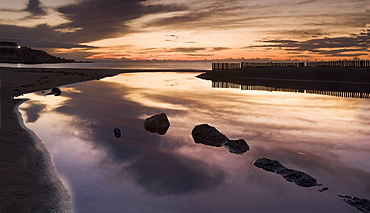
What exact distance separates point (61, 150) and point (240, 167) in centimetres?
598

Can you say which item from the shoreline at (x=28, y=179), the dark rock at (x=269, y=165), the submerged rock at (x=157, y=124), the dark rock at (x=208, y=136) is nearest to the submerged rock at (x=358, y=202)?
the dark rock at (x=269, y=165)

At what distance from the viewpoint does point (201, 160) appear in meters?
9.66

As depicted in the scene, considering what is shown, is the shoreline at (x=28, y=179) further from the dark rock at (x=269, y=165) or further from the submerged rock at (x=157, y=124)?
the dark rock at (x=269, y=165)

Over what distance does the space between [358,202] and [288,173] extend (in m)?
1.92

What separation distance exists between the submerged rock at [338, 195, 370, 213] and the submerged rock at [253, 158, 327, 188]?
888 mm

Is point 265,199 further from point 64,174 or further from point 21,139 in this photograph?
point 21,139

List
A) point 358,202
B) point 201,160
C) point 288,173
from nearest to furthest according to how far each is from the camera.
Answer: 1. point 358,202
2. point 288,173
3. point 201,160

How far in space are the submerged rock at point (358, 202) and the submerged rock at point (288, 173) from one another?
888 millimetres

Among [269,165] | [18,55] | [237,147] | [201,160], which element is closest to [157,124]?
[237,147]

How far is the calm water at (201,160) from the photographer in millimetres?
6820

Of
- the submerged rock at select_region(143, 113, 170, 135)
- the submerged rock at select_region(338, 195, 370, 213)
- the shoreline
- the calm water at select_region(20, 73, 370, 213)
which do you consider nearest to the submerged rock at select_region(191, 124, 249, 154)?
the calm water at select_region(20, 73, 370, 213)

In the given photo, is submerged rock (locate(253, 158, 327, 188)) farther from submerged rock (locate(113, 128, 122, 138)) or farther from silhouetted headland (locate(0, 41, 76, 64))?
silhouetted headland (locate(0, 41, 76, 64))

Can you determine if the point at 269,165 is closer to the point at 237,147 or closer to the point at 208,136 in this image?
the point at 237,147

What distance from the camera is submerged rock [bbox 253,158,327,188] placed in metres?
7.75
